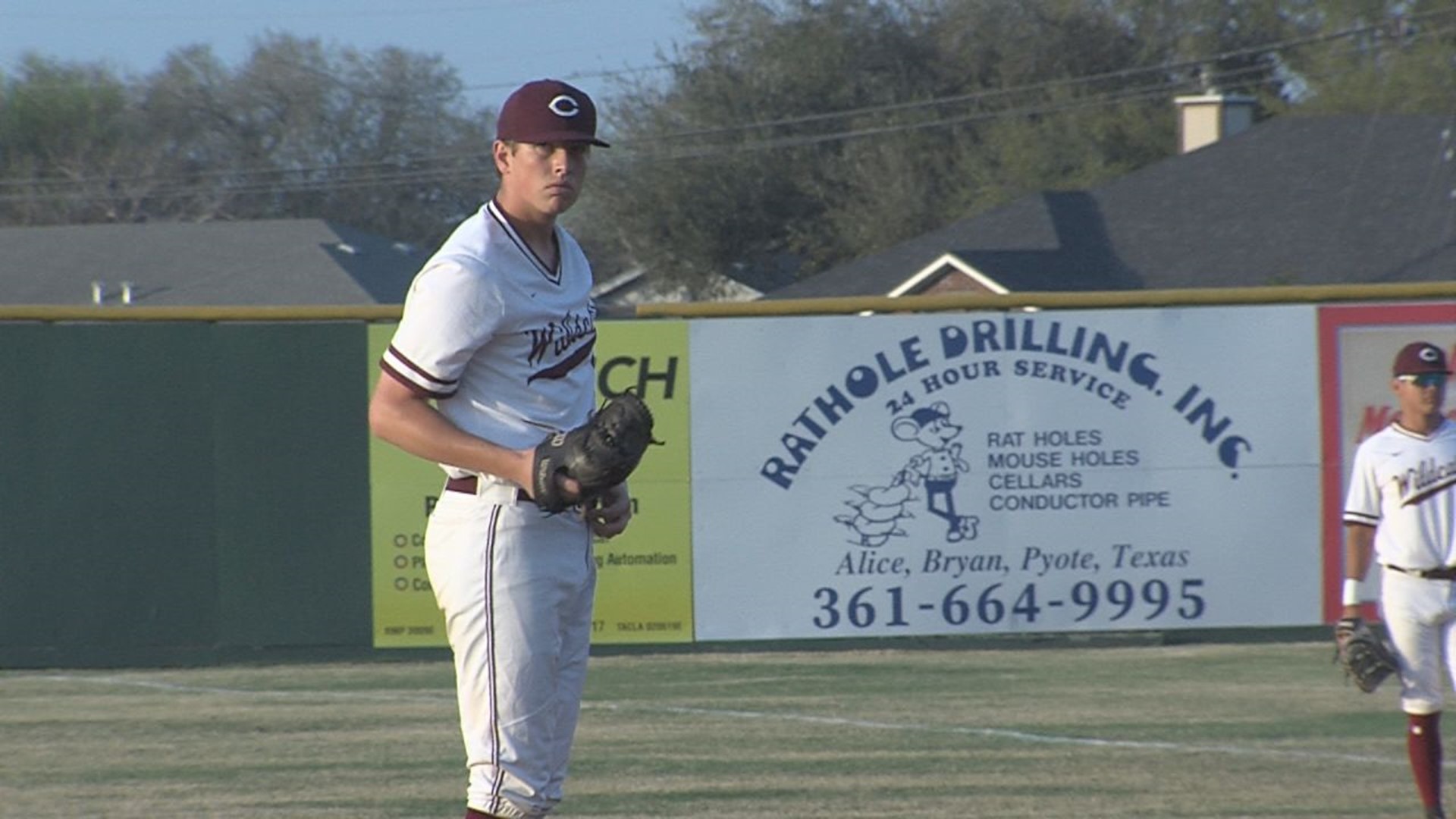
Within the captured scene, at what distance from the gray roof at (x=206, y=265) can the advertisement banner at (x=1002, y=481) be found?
797 inches

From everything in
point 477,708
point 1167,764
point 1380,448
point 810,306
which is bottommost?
point 1167,764

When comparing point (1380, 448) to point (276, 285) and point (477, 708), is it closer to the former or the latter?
point (477, 708)

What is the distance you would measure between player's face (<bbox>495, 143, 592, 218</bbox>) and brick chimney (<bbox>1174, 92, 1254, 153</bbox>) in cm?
2924

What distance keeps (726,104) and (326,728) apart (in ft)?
133

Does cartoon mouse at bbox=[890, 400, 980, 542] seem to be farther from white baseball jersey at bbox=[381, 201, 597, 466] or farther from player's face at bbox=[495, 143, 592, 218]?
player's face at bbox=[495, 143, 592, 218]

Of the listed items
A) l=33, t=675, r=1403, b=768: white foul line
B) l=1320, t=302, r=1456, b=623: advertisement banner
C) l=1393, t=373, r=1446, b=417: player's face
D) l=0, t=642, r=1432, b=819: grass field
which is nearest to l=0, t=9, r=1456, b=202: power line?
l=1320, t=302, r=1456, b=623: advertisement banner

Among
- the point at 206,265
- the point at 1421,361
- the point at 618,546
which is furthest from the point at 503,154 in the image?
the point at 206,265

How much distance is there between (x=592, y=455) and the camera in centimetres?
400

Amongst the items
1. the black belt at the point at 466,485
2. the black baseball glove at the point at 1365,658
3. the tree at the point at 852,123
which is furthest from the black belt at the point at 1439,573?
the tree at the point at 852,123

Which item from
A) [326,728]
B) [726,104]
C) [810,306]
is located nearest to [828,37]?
[726,104]

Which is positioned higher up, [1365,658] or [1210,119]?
[1210,119]

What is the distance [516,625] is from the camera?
4156 mm

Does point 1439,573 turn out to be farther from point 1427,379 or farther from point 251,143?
point 251,143

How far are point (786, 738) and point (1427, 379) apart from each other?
3329 millimetres
